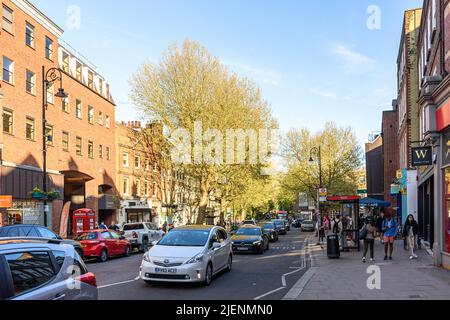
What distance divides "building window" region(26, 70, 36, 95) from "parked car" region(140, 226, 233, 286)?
1994 centimetres

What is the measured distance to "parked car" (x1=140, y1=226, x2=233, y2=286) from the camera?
11312 mm

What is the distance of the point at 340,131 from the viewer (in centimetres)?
5662

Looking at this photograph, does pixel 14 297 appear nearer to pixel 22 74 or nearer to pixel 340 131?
pixel 22 74

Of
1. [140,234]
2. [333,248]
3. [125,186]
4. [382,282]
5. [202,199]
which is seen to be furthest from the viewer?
[125,186]

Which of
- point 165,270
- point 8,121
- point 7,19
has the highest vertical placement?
point 7,19

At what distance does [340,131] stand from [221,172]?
26.4 metres

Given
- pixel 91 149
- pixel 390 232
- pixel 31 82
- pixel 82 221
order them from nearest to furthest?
pixel 390 232
pixel 82 221
pixel 31 82
pixel 91 149

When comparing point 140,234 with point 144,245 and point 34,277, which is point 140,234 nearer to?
point 144,245

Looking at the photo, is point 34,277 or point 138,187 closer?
point 34,277

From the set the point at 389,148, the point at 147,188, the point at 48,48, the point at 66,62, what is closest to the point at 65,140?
the point at 66,62

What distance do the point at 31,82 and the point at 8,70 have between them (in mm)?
2546

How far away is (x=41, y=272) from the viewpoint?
16.1 ft

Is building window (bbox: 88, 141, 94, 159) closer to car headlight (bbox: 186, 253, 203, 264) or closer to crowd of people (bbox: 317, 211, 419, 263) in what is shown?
crowd of people (bbox: 317, 211, 419, 263)

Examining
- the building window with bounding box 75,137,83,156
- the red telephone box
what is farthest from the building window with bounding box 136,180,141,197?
the red telephone box
